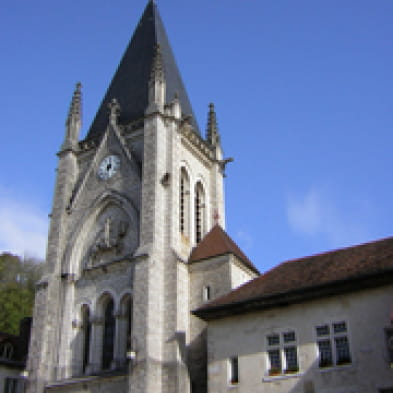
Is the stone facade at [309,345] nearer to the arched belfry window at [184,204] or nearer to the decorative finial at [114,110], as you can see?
the arched belfry window at [184,204]

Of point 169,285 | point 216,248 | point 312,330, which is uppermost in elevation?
point 216,248

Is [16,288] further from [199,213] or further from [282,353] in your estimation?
[282,353]

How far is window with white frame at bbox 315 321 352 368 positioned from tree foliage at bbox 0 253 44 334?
2947cm

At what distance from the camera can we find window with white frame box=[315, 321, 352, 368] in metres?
19.1

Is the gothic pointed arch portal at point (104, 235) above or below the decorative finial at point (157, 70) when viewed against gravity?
below

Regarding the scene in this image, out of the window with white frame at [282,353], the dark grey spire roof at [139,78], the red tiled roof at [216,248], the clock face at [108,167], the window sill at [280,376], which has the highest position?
the dark grey spire roof at [139,78]

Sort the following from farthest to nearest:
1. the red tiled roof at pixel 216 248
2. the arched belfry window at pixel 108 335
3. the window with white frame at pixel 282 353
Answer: the red tiled roof at pixel 216 248, the arched belfry window at pixel 108 335, the window with white frame at pixel 282 353

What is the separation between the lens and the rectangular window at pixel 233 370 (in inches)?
817

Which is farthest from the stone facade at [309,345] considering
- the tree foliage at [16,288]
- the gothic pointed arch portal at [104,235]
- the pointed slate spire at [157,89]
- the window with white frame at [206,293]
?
the tree foliage at [16,288]

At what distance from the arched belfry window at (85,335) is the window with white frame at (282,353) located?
11818 mm

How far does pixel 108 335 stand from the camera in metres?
29.2

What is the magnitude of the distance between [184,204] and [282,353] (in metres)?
14.4

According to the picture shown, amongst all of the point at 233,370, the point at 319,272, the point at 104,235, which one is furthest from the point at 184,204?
the point at 233,370

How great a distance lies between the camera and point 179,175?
106 ft
